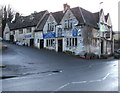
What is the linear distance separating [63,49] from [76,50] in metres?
3.49

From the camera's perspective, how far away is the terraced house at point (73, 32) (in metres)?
34.4

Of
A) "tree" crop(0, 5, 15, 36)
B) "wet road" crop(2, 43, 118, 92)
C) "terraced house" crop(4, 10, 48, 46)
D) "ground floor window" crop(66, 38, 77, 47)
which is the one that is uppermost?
"tree" crop(0, 5, 15, 36)

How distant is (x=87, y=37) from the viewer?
113 ft

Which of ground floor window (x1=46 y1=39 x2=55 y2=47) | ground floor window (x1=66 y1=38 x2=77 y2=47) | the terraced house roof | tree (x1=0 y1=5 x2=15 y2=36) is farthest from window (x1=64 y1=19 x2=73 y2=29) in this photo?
tree (x1=0 y1=5 x2=15 y2=36)

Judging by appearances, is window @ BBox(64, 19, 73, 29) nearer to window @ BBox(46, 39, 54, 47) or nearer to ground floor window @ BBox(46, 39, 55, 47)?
ground floor window @ BBox(46, 39, 55, 47)

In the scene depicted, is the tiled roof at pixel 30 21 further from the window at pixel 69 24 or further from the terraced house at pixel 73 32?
the window at pixel 69 24

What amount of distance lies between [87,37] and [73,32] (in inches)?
121

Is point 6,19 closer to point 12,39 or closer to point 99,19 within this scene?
point 12,39

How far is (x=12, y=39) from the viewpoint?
52125 mm

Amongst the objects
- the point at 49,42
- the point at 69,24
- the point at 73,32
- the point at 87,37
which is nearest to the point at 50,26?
the point at 49,42

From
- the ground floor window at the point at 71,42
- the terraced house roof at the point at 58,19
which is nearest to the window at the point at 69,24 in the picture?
the terraced house roof at the point at 58,19

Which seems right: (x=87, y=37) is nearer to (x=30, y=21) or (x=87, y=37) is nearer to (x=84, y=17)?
(x=84, y=17)

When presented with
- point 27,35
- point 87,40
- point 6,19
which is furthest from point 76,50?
Result: point 6,19

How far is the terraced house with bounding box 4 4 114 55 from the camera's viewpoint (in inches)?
1355
